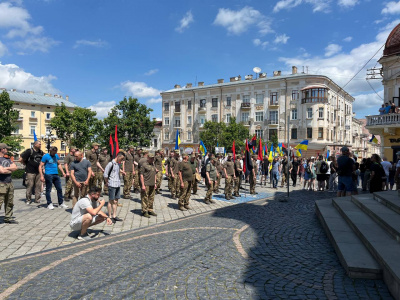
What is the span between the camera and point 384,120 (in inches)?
858

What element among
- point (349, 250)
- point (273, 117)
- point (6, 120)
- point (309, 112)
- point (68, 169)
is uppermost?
point (309, 112)

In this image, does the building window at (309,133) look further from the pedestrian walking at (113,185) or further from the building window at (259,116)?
the pedestrian walking at (113,185)

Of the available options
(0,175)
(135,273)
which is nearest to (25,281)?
(135,273)

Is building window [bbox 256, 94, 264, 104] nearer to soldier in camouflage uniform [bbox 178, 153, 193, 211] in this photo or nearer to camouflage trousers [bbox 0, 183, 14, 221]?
soldier in camouflage uniform [bbox 178, 153, 193, 211]

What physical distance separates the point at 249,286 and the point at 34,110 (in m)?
76.5

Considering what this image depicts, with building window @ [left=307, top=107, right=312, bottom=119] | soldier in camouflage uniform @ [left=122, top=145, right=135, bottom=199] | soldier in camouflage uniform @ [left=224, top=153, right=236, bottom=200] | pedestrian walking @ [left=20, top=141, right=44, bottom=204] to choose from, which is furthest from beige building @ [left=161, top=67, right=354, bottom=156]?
pedestrian walking @ [left=20, top=141, right=44, bottom=204]

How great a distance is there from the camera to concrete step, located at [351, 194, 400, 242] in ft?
18.1

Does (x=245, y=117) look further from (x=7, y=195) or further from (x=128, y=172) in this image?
(x=7, y=195)

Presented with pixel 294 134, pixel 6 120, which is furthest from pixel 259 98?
pixel 6 120

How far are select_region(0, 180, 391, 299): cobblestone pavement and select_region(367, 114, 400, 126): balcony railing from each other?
17678mm

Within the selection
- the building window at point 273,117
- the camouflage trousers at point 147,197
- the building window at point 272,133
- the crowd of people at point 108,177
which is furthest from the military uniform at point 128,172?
the building window at point 273,117

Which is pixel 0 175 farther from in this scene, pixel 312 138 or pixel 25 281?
pixel 312 138

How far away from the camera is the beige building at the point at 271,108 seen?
49.1 meters

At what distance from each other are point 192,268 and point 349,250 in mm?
2613
